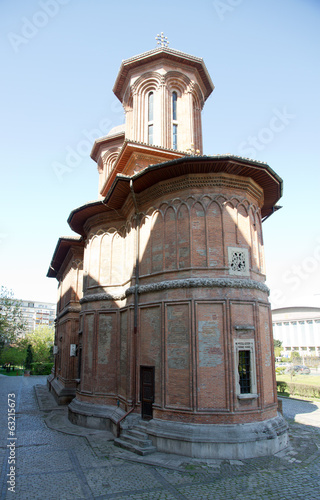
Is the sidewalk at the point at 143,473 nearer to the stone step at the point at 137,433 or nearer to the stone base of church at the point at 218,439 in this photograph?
the stone base of church at the point at 218,439

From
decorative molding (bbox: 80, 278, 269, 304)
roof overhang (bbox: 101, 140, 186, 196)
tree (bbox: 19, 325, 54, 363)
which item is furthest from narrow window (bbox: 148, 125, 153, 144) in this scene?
tree (bbox: 19, 325, 54, 363)

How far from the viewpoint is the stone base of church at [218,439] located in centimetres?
925

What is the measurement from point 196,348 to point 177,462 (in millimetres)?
3000

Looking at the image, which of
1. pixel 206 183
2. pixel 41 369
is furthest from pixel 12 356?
pixel 206 183

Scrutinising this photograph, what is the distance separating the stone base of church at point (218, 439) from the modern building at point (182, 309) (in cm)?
3

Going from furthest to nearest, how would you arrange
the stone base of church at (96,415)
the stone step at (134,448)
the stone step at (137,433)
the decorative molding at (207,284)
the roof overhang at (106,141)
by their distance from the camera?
the roof overhang at (106,141), the stone base of church at (96,415), the decorative molding at (207,284), the stone step at (137,433), the stone step at (134,448)

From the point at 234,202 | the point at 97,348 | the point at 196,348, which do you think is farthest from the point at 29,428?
the point at 234,202

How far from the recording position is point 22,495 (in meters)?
7.27

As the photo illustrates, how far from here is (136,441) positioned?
10172mm

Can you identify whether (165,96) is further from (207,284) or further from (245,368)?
(245,368)

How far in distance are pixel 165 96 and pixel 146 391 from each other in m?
13.4

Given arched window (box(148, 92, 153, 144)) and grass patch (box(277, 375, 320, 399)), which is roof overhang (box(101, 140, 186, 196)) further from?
grass patch (box(277, 375, 320, 399))

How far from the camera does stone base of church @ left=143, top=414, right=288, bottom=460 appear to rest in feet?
30.3

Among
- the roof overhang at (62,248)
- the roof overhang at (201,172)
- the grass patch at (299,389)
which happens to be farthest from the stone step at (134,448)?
the grass patch at (299,389)
